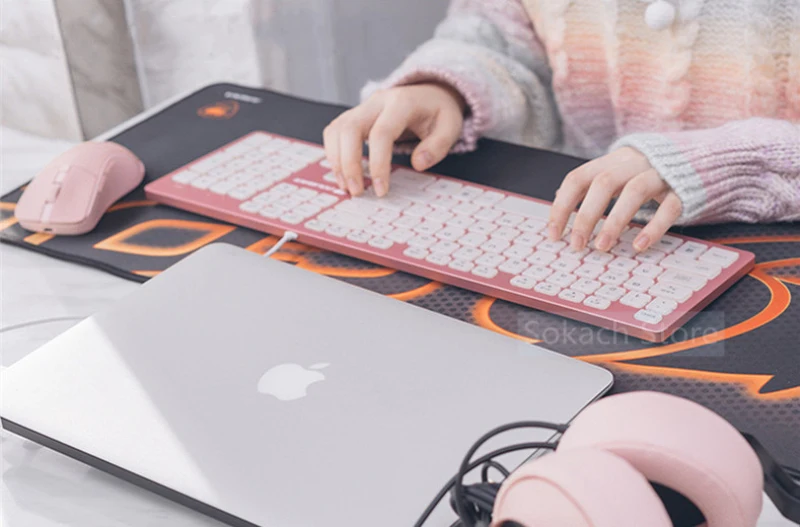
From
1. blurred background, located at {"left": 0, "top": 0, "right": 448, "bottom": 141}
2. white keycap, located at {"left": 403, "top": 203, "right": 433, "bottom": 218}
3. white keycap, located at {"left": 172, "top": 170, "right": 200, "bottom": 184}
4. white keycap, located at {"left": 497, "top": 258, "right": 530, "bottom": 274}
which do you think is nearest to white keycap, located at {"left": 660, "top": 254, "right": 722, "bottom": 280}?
white keycap, located at {"left": 497, "top": 258, "right": 530, "bottom": 274}

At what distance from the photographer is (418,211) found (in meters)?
0.80

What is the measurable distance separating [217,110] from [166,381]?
542 millimetres

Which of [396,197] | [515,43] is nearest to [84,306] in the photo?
[396,197]

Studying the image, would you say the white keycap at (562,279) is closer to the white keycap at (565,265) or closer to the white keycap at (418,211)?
the white keycap at (565,265)

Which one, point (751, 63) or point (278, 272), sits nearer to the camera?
point (278, 272)

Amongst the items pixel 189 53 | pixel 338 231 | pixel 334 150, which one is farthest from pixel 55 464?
pixel 189 53

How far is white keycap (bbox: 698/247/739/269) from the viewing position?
2.26 ft

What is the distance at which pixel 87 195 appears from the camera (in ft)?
2.69

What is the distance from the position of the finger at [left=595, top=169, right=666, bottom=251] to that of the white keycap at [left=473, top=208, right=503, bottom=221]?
0.31ft

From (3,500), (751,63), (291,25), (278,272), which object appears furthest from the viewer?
(291,25)

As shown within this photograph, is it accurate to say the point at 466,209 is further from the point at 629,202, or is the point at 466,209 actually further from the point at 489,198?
the point at 629,202

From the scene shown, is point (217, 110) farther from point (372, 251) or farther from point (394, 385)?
point (394, 385)

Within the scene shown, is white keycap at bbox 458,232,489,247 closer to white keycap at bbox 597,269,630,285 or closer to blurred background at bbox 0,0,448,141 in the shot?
white keycap at bbox 597,269,630,285

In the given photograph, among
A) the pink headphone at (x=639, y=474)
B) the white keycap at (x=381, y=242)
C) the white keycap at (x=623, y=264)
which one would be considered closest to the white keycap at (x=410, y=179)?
the white keycap at (x=381, y=242)
